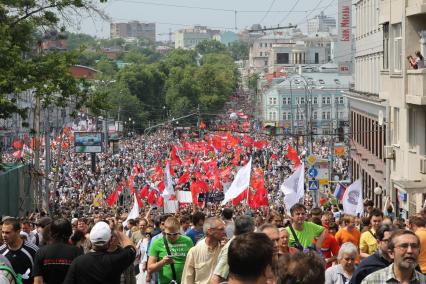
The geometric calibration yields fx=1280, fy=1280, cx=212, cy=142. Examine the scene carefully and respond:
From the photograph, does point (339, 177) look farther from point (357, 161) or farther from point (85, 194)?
point (85, 194)

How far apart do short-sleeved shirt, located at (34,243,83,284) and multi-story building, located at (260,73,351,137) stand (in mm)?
116030

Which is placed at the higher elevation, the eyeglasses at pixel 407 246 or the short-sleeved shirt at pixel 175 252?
the eyeglasses at pixel 407 246

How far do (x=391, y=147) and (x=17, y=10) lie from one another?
12.7 metres

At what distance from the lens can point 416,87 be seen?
3167cm

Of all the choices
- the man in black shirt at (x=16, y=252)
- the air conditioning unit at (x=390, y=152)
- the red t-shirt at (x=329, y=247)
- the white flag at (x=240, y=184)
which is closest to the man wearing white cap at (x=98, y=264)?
the man in black shirt at (x=16, y=252)

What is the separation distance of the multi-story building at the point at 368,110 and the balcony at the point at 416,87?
9245 mm

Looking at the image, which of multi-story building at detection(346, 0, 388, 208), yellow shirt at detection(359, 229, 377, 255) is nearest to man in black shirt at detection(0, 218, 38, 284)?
yellow shirt at detection(359, 229, 377, 255)

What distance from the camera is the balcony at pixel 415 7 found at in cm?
3120

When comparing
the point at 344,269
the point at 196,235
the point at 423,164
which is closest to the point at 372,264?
the point at 344,269

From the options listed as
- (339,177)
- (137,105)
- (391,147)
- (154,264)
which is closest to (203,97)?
(137,105)

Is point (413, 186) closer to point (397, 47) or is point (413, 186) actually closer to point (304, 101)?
point (397, 47)

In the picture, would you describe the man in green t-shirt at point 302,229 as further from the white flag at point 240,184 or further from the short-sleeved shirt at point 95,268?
the white flag at point 240,184

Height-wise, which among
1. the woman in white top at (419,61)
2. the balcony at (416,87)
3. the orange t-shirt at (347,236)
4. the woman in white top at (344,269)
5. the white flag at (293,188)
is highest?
the woman in white top at (419,61)

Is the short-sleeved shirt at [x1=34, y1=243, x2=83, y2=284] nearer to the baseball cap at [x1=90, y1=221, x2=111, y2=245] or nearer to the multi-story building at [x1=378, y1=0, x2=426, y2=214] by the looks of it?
the baseball cap at [x1=90, y1=221, x2=111, y2=245]
